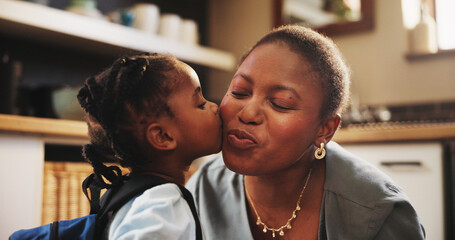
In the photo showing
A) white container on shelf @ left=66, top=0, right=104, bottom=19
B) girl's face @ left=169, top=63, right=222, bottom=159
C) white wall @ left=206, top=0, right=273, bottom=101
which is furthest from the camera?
white wall @ left=206, top=0, right=273, bottom=101

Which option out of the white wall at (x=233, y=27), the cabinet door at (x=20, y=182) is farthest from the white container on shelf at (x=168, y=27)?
the cabinet door at (x=20, y=182)

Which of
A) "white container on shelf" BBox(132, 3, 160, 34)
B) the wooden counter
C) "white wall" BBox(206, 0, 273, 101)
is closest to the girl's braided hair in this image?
the wooden counter

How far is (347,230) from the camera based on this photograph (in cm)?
118

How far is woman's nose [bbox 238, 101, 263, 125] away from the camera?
110 centimetres

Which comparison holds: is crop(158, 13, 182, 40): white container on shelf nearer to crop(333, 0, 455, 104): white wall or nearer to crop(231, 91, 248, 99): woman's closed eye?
crop(333, 0, 455, 104): white wall

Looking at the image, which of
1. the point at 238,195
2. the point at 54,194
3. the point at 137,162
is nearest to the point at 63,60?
the point at 54,194

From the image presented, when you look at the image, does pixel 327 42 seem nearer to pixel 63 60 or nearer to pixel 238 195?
pixel 238 195

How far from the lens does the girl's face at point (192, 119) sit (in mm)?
1004

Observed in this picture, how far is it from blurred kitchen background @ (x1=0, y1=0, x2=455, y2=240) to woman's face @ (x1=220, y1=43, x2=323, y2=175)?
93 centimetres

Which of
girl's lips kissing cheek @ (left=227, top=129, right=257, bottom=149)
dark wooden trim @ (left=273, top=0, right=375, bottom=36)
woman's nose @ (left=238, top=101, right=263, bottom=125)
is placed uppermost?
dark wooden trim @ (left=273, top=0, right=375, bottom=36)

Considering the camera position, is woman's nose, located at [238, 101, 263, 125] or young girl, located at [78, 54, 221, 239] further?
woman's nose, located at [238, 101, 263, 125]

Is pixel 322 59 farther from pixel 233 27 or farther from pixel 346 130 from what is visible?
pixel 233 27

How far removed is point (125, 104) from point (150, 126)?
70 mm

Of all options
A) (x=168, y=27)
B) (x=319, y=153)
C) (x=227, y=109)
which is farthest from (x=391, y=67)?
(x=227, y=109)
